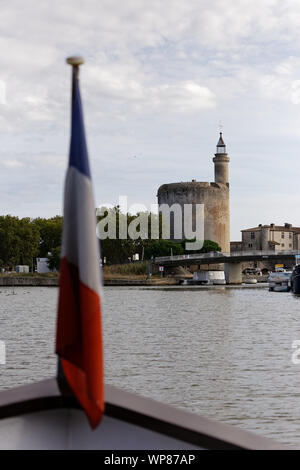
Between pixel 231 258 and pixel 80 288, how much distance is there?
75.1m

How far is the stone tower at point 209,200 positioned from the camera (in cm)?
10250

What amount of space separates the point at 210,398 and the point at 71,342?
30.3ft

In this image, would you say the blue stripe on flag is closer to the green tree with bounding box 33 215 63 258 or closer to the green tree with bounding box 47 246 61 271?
the green tree with bounding box 47 246 61 271

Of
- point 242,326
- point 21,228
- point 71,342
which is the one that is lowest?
point 242,326

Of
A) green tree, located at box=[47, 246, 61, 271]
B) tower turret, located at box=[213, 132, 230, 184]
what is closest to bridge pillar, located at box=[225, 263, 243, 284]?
green tree, located at box=[47, 246, 61, 271]

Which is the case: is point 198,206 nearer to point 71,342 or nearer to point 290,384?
point 290,384

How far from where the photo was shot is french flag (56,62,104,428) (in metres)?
2.99

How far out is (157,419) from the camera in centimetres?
328

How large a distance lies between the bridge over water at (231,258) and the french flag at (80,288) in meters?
72.4

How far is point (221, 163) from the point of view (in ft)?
359

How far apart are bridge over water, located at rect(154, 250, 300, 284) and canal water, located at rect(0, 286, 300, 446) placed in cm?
4281

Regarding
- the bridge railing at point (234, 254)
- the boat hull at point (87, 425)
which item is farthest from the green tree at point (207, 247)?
the boat hull at point (87, 425)
